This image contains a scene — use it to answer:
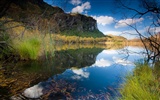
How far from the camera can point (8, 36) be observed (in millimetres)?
10156

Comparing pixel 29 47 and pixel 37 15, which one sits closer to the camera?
pixel 37 15

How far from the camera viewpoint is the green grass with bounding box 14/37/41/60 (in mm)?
10094

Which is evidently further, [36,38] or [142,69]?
[36,38]

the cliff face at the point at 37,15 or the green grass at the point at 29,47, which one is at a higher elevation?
the cliff face at the point at 37,15

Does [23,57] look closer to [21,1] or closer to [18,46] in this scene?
[18,46]

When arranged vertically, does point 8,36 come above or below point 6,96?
above

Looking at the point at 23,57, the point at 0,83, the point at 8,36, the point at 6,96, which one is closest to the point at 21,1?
the point at 8,36

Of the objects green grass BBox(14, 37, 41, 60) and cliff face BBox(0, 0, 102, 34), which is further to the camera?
green grass BBox(14, 37, 41, 60)

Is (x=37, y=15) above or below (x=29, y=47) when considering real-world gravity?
above

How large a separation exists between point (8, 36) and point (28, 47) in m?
1.30

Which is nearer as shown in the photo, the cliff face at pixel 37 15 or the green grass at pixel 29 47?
the cliff face at pixel 37 15

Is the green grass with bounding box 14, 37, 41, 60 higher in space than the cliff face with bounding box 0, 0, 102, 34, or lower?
lower

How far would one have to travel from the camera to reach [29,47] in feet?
33.2

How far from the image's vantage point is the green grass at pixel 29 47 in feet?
33.1
